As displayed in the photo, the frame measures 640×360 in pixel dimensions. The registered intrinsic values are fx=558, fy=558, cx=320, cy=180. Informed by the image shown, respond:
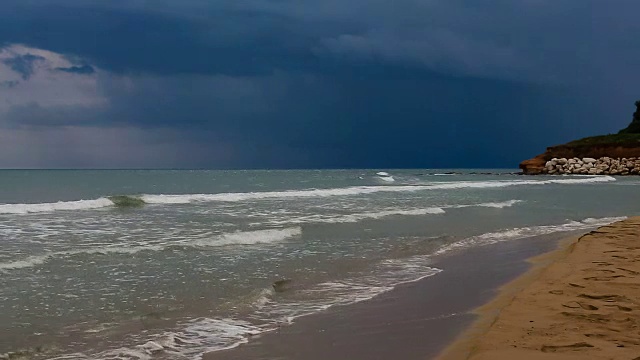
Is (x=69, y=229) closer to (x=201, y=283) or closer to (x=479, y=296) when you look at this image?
(x=201, y=283)

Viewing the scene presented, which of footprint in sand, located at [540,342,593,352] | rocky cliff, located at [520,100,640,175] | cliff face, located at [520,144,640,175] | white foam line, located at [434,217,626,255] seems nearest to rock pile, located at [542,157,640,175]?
rocky cliff, located at [520,100,640,175]

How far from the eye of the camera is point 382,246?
11188 mm

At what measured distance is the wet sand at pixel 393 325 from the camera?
4.61 metres

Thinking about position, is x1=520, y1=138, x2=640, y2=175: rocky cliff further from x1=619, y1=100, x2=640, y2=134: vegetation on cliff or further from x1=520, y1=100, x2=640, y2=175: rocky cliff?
x1=619, y1=100, x2=640, y2=134: vegetation on cliff

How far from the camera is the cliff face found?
67.4 meters

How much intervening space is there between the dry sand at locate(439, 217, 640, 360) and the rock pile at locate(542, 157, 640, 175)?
6483cm

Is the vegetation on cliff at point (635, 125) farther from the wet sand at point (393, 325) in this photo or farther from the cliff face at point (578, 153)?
the wet sand at point (393, 325)

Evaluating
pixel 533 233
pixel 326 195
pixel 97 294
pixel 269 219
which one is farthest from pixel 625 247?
pixel 326 195

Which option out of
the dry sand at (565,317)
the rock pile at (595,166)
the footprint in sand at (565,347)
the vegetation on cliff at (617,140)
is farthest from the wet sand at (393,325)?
the vegetation on cliff at (617,140)

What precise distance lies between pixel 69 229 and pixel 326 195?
17420 millimetres

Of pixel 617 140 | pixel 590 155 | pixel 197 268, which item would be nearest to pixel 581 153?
pixel 590 155

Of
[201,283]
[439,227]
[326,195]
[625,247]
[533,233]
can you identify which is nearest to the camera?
[201,283]

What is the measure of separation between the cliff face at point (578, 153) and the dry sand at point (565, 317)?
67365 millimetres

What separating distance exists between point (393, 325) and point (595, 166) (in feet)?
228
